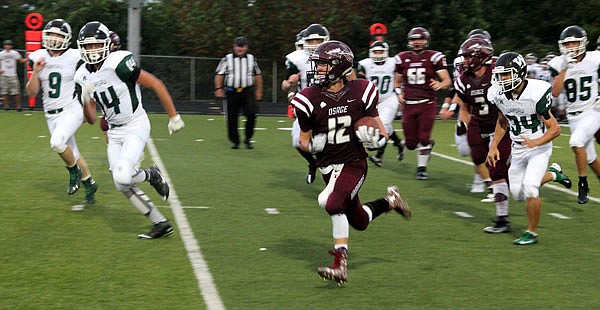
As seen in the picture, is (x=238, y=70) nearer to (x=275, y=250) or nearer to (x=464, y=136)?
(x=464, y=136)

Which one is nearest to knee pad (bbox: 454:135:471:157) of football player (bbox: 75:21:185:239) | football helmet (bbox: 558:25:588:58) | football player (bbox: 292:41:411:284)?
football helmet (bbox: 558:25:588:58)

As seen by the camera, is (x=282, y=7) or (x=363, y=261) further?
(x=282, y=7)

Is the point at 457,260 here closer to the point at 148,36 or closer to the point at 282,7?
the point at 282,7

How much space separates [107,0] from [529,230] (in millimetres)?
28420

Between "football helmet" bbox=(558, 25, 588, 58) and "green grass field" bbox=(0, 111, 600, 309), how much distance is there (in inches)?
64.0

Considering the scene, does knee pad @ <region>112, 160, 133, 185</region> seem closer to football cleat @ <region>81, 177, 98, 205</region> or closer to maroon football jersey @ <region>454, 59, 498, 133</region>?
football cleat @ <region>81, 177, 98, 205</region>

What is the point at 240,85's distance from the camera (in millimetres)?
14758

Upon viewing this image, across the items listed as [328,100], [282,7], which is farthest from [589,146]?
[282,7]

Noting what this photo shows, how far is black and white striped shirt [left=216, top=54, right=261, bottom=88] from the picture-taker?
14703mm

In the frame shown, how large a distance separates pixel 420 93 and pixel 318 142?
17.2 feet

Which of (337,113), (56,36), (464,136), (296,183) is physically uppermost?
(56,36)

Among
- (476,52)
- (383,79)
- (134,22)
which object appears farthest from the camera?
(134,22)

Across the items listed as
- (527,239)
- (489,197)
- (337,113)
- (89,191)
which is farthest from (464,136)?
(337,113)

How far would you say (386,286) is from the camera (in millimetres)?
5777
